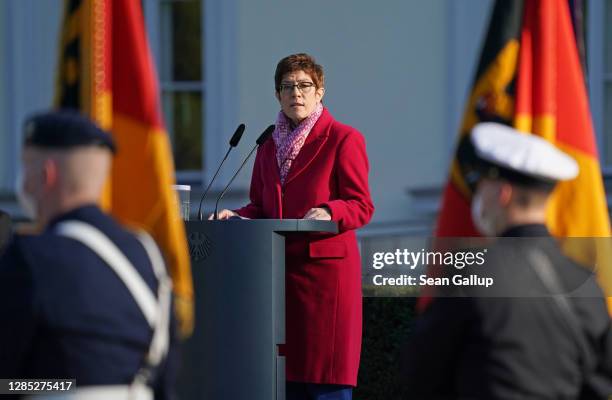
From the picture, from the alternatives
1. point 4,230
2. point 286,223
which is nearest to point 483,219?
point 286,223

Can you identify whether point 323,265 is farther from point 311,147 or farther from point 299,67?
point 299,67

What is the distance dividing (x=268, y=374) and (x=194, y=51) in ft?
16.5

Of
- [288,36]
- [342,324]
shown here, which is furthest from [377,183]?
[342,324]

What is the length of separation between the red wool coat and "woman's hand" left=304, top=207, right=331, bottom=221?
12cm

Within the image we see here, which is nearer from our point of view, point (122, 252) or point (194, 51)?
point (122, 252)

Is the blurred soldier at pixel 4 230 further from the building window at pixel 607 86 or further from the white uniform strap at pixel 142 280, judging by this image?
the building window at pixel 607 86

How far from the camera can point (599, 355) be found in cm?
311

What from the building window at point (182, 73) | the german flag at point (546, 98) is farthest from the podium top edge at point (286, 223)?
the building window at point (182, 73)

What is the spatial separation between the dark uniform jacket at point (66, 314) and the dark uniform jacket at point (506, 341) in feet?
2.08

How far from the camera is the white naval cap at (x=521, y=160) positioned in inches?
121

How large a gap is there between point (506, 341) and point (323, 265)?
89.0 inches

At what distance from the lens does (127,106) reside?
358 cm

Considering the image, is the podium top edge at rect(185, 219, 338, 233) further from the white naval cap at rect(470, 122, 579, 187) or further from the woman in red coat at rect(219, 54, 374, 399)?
the white naval cap at rect(470, 122, 579, 187)

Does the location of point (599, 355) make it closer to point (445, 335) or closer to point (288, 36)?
point (445, 335)
